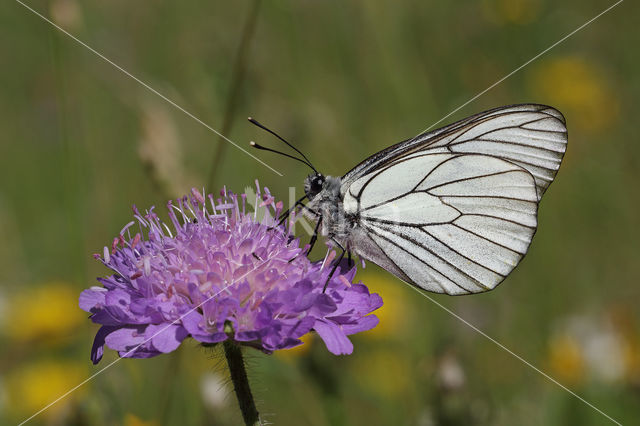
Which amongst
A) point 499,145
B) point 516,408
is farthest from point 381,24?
point 516,408

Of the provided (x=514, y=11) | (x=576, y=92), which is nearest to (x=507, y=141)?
(x=514, y=11)

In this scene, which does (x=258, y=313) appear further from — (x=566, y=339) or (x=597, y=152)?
(x=597, y=152)

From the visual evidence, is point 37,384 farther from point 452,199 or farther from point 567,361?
point 567,361

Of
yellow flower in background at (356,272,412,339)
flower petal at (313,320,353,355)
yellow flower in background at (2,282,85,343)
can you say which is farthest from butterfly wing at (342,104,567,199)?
yellow flower in background at (2,282,85,343)

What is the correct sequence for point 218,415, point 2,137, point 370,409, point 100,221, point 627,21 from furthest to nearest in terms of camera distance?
point 2,137, point 627,21, point 100,221, point 370,409, point 218,415

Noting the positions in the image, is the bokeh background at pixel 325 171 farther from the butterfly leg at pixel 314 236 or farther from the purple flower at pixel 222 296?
the butterfly leg at pixel 314 236

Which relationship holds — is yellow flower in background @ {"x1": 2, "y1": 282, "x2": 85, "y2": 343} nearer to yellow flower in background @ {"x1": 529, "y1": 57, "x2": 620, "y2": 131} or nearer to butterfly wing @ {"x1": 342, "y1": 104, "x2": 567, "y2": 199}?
butterfly wing @ {"x1": 342, "y1": 104, "x2": 567, "y2": 199}
